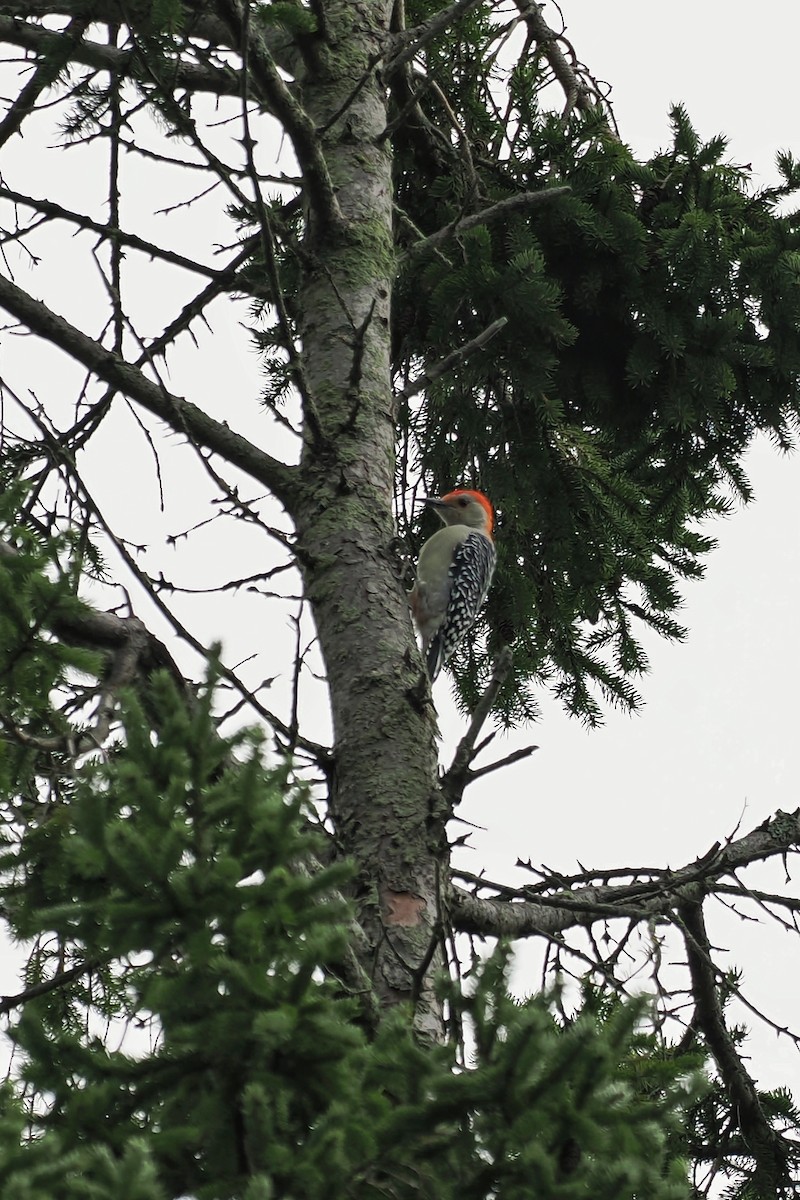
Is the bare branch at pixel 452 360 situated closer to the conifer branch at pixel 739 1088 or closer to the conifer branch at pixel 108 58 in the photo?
the conifer branch at pixel 108 58

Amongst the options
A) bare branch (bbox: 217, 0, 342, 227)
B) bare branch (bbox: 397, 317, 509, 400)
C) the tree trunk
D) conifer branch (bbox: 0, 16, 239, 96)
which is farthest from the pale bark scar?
conifer branch (bbox: 0, 16, 239, 96)

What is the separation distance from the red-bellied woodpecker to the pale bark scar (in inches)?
99.6

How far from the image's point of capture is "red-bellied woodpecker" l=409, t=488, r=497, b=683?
568 cm

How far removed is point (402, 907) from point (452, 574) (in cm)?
325

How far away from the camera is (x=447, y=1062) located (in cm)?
213

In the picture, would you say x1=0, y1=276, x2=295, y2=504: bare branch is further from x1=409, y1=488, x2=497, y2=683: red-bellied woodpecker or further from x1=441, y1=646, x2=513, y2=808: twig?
x1=409, y1=488, x2=497, y2=683: red-bellied woodpecker

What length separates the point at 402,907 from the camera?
9.81 ft

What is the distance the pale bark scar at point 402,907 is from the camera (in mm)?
2965

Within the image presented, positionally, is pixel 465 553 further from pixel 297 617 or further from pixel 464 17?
pixel 297 617

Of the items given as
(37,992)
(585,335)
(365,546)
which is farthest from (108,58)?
(37,992)

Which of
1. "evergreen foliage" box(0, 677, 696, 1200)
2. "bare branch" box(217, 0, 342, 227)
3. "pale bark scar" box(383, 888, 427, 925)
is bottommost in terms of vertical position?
"evergreen foliage" box(0, 677, 696, 1200)

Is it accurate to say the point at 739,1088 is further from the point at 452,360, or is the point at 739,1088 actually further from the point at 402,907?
the point at 452,360

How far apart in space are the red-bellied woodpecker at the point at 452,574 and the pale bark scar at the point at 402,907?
253 centimetres

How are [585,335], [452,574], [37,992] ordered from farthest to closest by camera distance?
[452,574], [585,335], [37,992]
